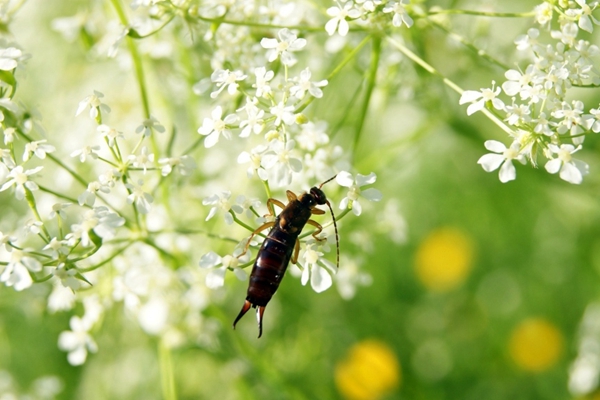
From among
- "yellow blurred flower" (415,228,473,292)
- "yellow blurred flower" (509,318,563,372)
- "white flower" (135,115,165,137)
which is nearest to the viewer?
"white flower" (135,115,165,137)

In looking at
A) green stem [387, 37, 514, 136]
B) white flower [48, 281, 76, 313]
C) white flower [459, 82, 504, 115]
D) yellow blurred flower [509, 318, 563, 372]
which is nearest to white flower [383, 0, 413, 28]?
green stem [387, 37, 514, 136]

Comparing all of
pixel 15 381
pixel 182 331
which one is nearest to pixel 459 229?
pixel 182 331

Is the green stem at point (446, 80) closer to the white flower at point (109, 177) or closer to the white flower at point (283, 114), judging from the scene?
the white flower at point (283, 114)

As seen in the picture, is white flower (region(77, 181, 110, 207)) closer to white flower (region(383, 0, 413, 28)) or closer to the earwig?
the earwig

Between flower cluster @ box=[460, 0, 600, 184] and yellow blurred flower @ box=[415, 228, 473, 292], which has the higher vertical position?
flower cluster @ box=[460, 0, 600, 184]

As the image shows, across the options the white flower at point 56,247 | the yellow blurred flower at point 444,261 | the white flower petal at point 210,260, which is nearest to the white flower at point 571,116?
the white flower petal at point 210,260

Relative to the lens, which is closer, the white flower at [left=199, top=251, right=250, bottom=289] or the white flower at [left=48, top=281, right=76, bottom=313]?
the white flower at [left=199, top=251, right=250, bottom=289]

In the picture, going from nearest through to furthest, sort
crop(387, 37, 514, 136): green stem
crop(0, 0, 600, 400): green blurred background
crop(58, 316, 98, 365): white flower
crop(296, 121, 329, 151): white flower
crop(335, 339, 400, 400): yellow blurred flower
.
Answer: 1. crop(387, 37, 514, 136): green stem
2. crop(296, 121, 329, 151): white flower
3. crop(58, 316, 98, 365): white flower
4. crop(0, 0, 600, 400): green blurred background
5. crop(335, 339, 400, 400): yellow blurred flower
